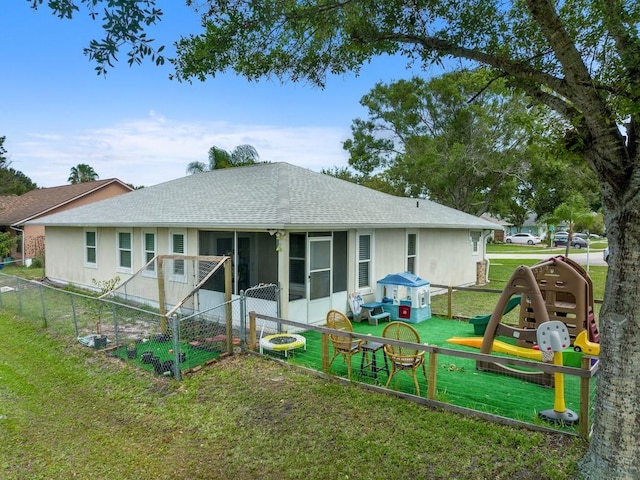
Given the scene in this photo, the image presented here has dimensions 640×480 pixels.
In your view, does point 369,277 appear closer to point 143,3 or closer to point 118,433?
point 118,433

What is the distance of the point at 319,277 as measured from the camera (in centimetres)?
973

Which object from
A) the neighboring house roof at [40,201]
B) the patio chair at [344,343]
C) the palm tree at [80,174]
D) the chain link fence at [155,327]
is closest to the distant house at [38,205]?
the neighboring house roof at [40,201]

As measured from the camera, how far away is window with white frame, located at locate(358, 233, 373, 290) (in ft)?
35.8

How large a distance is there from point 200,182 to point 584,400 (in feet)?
45.5

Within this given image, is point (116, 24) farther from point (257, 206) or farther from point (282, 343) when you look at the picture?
point (257, 206)

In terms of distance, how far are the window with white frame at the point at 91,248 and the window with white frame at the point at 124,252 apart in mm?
1713

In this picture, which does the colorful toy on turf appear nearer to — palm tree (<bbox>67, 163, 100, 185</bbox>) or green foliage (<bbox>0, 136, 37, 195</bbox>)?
green foliage (<bbox>0, 136, 37, 195</bbox>)

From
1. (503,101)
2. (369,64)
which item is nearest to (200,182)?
(369,64)

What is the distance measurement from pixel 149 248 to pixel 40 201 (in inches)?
809

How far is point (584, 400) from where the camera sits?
457 centimetres

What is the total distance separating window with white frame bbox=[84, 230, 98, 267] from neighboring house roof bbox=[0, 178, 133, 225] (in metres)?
12.1

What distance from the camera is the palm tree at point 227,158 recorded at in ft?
69.7

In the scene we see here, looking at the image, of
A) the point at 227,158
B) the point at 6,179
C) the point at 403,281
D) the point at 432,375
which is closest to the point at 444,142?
the point at 227,158

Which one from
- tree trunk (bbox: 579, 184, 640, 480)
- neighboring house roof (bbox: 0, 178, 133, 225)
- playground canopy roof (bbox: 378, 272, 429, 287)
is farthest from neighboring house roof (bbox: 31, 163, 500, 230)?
neighboring house roof (bbox: 0, 178, 133, 225)
